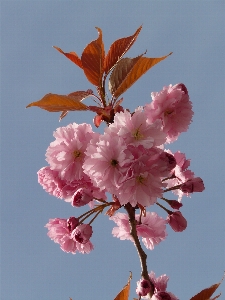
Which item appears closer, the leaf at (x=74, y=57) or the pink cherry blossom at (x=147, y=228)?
the pink cherry blossom at (x=147, y=228)

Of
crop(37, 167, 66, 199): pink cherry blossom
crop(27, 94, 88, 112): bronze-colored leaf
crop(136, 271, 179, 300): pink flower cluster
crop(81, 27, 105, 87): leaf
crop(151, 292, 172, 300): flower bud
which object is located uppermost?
crop(81, 27, 105, 87): leaf

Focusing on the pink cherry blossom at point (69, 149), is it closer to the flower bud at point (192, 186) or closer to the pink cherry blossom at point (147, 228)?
the pink cherry blossom at point (147, 228)

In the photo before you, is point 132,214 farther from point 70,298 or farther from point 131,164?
point 70,298

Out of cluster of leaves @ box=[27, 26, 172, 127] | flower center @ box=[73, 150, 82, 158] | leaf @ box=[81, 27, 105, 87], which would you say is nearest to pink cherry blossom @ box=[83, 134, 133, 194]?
flower center @ box=[73, 150, 82, 158]

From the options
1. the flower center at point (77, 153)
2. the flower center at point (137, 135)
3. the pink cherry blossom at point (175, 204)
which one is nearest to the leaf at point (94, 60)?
the flower center at point (77, 153)

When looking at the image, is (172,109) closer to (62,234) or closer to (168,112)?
(168,112)

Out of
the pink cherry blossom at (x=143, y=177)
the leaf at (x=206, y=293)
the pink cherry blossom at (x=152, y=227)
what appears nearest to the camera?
the pink cherry blossom at (x=143, y=177)

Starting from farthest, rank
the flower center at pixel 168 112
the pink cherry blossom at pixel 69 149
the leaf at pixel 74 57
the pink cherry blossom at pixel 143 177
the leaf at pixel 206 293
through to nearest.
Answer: the leaf at pixel 74 57 < the flower center at pixel 168 112 < the pink cherry blossom at pixel 69 149 < the leaf at pixel 206 293 < the pink cherry blossom at pixel 143 177

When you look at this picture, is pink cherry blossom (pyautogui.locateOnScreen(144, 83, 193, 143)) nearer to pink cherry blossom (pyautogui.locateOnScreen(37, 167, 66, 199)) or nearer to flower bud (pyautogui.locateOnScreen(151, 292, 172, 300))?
pink cherry blossom (pyautogui.locateOnScreen(37, 167, 66, 199))

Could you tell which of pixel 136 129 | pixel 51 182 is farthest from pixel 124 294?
pixel 136 129
